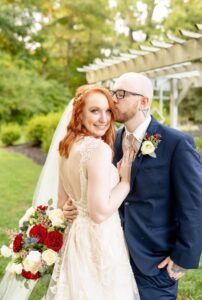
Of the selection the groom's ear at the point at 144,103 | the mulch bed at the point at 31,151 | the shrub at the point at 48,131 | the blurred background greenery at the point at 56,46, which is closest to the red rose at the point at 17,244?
the groom's ear at the point at 144,103

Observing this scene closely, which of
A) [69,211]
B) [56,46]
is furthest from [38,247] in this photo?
[56,46]

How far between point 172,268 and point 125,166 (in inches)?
24.0

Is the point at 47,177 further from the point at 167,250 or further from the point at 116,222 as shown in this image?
the point at 167,250

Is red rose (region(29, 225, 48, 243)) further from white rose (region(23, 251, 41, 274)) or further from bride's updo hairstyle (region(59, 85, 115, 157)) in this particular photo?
bride's updo hairstyle (region(59, 85, 115, 157))

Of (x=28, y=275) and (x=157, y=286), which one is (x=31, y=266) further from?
(x=157, y=286)

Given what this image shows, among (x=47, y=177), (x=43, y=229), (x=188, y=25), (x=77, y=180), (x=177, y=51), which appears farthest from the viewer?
(x=188, y=25)

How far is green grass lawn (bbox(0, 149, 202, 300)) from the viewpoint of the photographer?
4074 millimetres

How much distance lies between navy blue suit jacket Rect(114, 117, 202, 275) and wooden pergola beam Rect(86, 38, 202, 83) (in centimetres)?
365

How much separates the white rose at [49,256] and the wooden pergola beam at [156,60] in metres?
3.97

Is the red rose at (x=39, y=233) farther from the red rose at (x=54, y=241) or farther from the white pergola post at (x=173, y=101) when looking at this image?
the white pergola post at (x=173, y=101)

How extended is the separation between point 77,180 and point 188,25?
17.6m

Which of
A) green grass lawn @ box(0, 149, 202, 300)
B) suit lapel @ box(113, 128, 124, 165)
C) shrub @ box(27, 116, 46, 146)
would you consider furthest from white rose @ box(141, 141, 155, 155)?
shrub @ box(27, 116, 46, 146)

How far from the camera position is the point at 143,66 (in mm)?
7195

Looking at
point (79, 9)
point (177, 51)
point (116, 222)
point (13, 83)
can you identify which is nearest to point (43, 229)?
point (116, 222)
